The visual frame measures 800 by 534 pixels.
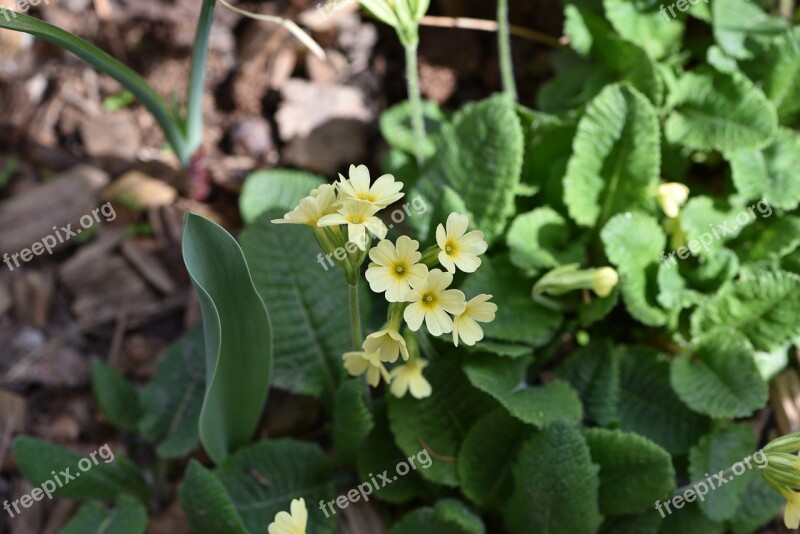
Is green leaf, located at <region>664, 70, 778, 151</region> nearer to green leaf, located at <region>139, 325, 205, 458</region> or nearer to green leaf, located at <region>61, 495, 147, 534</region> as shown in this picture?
green leaf, located at <region>139, 325, 205, 458</region>

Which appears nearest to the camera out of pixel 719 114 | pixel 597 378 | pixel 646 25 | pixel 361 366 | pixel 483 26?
pixel 361 366


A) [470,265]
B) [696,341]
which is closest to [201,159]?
[470,265]

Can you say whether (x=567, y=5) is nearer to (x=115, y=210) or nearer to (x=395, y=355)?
(x=395, y=355)

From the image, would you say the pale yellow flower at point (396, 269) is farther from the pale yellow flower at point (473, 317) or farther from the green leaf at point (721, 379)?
the green leaf at point (721, 379)

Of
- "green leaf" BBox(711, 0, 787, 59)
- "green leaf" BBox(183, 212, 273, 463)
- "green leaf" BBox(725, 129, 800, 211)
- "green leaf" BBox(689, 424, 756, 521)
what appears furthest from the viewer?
"green leaf" BBox(711, 0, 787, 59)
